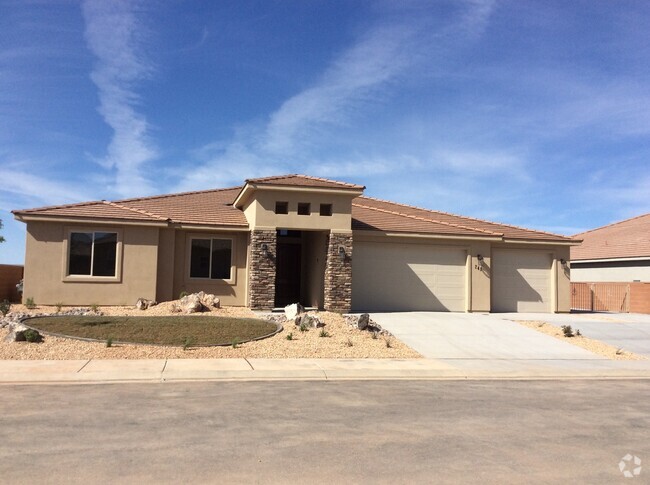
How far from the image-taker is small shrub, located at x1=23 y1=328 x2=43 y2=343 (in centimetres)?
1384

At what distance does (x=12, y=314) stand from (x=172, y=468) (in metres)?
13.9

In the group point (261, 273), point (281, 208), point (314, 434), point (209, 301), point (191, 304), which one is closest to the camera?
point (314, 434)

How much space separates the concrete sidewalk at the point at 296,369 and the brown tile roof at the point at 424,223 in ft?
29.6

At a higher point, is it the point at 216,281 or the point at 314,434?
the point at 216,281

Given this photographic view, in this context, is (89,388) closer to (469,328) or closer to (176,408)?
(176,408)

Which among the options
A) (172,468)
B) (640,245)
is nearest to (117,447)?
(172,468)

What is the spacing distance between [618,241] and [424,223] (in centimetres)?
1646

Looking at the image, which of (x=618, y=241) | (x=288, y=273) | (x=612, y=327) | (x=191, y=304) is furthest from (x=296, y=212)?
(x=618, y=241)

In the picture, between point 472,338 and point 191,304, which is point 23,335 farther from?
point 472,338

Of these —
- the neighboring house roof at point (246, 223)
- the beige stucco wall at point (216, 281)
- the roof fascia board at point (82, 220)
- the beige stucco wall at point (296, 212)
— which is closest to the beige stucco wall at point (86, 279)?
the roof fascia board at point (82, 220)

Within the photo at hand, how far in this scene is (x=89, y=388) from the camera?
10.4 meters

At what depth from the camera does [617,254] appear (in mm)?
32531

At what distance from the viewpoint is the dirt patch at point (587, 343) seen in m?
16.6

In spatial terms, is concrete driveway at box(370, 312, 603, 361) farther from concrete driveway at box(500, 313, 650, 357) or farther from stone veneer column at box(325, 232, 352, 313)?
concrete driveway at box(500, 313, 650, 357)
